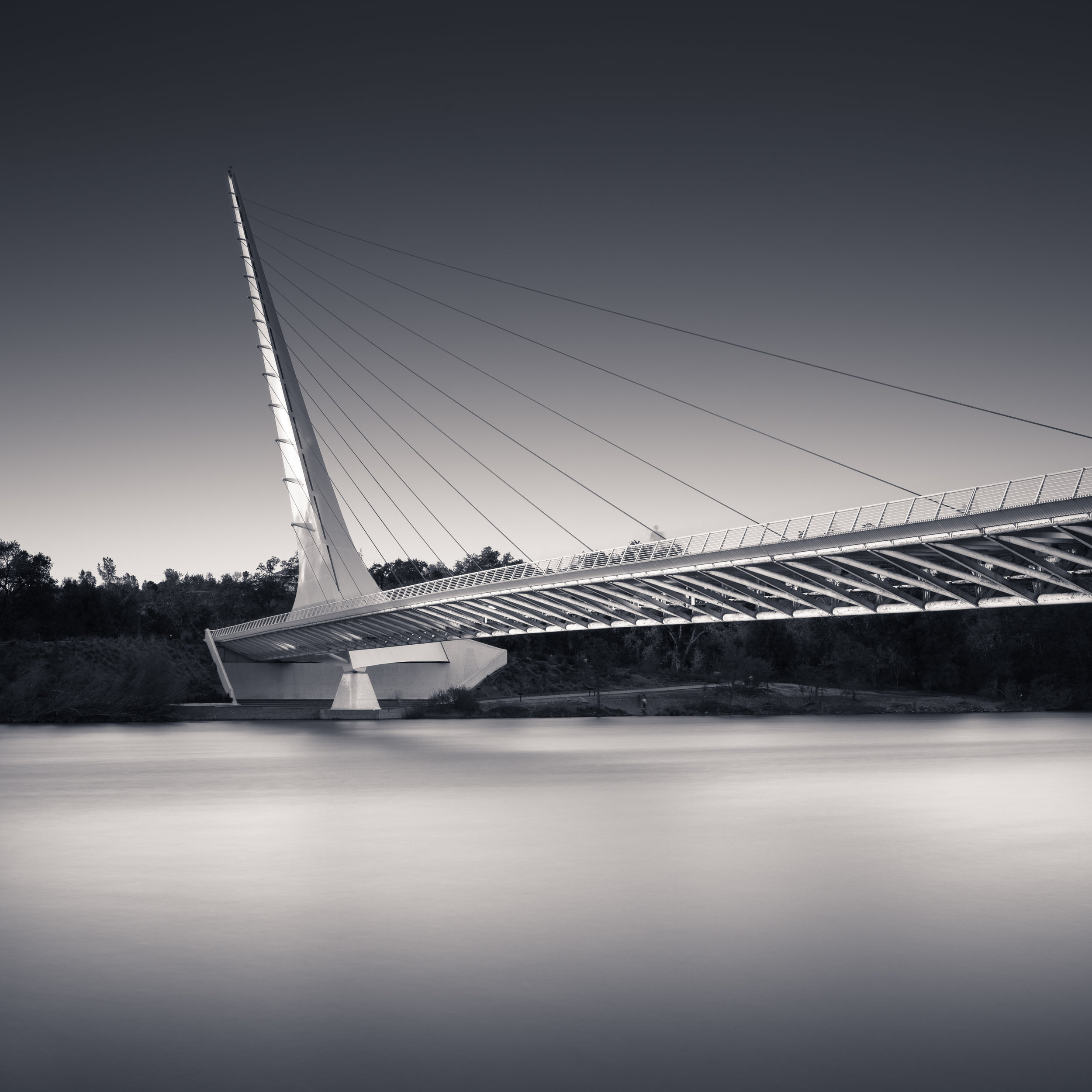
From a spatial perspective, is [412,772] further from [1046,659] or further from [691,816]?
[1046,659]

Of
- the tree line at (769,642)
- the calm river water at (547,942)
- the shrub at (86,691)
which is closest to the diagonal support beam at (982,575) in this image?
the calm river water at (547,942)

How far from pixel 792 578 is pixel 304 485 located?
35510mm

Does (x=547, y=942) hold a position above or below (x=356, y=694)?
above

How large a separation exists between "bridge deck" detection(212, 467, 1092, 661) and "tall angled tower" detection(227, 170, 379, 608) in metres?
7.00

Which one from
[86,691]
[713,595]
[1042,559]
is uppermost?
[1042,559]

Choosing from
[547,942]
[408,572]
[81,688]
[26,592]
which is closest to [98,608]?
[26,592]

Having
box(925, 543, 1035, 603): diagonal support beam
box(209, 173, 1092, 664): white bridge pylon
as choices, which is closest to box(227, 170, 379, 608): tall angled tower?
box(209, 173, 1092, 664): white bridge pylon

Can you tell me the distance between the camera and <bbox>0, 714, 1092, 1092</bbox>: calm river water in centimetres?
584

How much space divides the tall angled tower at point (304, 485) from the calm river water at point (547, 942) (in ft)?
124

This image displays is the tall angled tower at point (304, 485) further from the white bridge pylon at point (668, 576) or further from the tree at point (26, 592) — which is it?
the tree at point (26, 592)

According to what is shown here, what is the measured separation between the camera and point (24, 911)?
33.3 ft

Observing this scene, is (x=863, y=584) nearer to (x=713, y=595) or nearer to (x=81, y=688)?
(x=713, y=595)

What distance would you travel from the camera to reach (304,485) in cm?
6100

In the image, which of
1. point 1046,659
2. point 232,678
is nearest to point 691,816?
point 232,678
